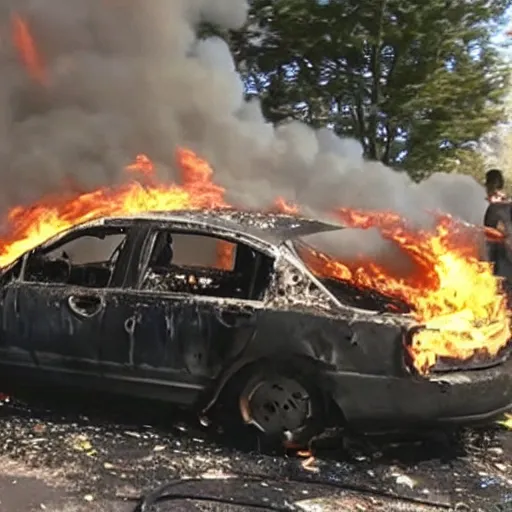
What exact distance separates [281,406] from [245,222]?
50.6 inches

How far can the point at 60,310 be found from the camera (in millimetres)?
5059

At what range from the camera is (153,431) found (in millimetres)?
4996

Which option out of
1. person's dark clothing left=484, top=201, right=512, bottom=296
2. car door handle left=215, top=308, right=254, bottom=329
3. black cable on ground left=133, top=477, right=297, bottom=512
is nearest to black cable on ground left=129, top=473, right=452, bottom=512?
black cable on ground left=133, top=477, right=297, bottom=512

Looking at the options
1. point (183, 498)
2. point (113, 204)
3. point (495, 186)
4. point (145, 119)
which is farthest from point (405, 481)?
point (145, 119)

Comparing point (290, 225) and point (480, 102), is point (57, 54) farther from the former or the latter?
point (290, 225)

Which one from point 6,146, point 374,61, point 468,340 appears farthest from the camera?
point 374,61

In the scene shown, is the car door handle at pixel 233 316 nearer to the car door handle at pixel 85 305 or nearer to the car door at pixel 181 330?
the car door at pixel 181 330

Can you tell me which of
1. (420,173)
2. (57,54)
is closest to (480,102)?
(420,173)

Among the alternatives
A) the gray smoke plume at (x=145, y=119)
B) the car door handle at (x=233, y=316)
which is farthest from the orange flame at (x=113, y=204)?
the car door handle at (x=233, y=316)

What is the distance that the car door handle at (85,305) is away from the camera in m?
4.95

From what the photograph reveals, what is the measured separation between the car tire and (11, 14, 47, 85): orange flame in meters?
11.2

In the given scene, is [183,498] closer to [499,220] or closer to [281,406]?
[281,406]

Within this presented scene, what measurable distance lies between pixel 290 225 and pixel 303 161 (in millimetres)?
9376

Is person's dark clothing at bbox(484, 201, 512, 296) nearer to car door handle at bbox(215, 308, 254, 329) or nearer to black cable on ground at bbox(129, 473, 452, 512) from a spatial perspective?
car door handle at bbox(215, 308, 254, 329)
